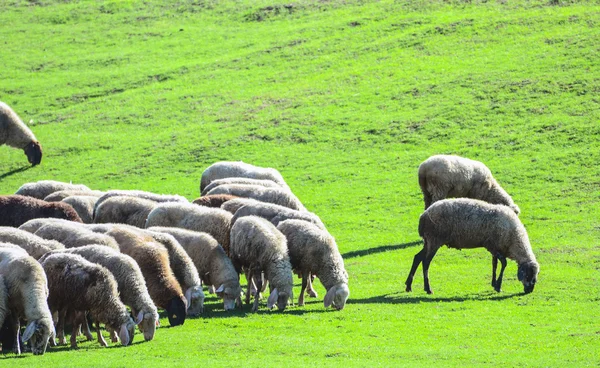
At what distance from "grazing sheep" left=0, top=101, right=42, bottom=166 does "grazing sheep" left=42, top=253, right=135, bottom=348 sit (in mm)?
23825

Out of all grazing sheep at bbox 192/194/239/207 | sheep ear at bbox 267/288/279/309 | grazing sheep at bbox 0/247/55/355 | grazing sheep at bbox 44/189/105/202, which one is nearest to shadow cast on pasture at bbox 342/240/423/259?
grazing sheep at bbox 192/194/239/207

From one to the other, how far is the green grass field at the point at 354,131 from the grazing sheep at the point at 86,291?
66 centimetres

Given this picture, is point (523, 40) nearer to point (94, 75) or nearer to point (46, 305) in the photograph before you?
point (94, 75)

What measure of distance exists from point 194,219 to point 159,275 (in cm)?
368

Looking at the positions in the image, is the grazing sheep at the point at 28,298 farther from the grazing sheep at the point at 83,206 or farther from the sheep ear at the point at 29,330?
the grazing sheep at the point at 83,206

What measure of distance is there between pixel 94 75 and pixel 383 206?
23.2 meters

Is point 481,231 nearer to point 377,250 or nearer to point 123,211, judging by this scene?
point 377,250

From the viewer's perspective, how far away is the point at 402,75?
46000mm

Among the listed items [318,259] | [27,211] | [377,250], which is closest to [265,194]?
[377,250]

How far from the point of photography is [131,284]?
16953 mm

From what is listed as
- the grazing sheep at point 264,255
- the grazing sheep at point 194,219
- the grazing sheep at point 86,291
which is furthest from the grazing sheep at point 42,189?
the grazing sheep at point 86,291

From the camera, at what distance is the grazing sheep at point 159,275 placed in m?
17.9

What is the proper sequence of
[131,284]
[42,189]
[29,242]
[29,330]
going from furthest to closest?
1. [42,189]
2. [29,242]
3. [131,284]
4. [29,330]

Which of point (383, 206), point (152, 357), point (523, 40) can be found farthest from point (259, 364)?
point (523, 40)
